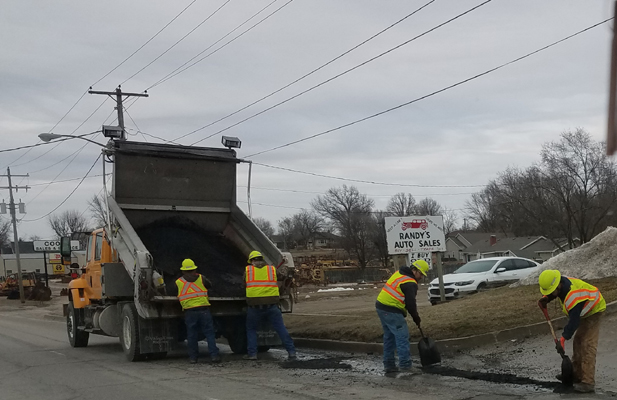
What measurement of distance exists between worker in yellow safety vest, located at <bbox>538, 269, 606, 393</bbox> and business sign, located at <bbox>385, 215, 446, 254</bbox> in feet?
28.8

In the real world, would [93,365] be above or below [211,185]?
below

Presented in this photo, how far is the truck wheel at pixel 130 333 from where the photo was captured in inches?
439

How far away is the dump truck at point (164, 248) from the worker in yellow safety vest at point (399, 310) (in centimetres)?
273

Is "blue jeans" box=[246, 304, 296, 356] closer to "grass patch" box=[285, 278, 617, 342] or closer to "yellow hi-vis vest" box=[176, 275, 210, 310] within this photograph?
"yellow hi-vis vest" box=[176, 275, 210, 310]

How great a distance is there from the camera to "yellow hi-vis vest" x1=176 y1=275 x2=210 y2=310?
10.8m

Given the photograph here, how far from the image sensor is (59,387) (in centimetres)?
914

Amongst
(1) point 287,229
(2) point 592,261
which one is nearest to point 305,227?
(1) point 287,229

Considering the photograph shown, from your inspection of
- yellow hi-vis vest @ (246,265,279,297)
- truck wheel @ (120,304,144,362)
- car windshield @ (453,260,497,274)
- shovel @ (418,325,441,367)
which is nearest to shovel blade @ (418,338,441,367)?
shovel @ (418,325,441,367)

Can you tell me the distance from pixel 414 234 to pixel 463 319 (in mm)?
5036

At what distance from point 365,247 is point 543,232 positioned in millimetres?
20905

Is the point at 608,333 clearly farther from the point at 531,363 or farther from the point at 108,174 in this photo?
the point at 108,174

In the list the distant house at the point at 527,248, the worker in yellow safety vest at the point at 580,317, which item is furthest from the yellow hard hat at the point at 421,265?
the distant house at the point at 527,248

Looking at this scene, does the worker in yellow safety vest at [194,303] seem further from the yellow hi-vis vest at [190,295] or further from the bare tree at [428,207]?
the bare tree at [428,207]

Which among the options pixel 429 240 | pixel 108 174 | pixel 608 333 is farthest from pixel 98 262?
pixel 608 333
